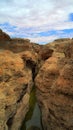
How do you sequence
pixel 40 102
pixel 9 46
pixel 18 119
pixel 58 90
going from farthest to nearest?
pixel 9 46 < pixel 40 102 < pixel 18 119 < pixel 58 90

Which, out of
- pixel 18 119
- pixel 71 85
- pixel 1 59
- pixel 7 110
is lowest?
pixel 18 119

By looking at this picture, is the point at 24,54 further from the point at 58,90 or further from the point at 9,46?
the point at 58,90

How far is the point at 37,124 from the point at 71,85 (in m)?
7.43

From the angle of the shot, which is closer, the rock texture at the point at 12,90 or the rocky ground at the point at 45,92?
the rocky ground at the point at 45,92

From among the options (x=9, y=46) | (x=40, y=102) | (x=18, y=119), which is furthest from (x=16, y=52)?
(x=18, y=119)

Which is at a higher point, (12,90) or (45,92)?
(12,90)

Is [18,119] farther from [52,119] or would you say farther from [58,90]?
[58,90]

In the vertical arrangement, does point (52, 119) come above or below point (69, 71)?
below

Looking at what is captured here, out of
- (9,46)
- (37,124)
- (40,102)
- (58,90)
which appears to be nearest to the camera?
(58,90)

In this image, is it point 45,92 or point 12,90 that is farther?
point 45,92

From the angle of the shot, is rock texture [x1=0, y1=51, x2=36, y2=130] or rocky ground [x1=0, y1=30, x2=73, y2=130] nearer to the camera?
rocky ground [x1=0, y1=30, x2=73, y2=130]

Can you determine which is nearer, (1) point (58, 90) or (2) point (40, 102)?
(1) point (58, 90)

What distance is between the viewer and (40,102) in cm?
1772

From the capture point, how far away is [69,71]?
12797 millimetres
